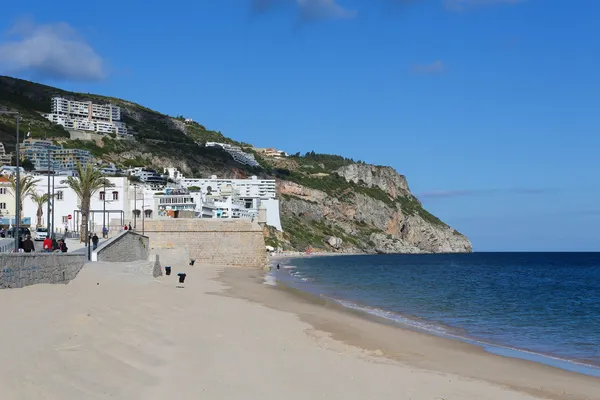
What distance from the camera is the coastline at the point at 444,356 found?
48.5 feet

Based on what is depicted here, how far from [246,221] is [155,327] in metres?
45.7

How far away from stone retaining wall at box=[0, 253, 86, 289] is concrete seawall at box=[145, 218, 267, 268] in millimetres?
37242

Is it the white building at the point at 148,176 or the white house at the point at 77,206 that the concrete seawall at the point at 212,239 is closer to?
the white house at the point at 77,206

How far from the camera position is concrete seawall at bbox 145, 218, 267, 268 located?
6081 cm

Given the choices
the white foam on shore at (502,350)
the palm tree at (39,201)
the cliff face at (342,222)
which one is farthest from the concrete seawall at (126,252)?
the cliff face at (342,222)

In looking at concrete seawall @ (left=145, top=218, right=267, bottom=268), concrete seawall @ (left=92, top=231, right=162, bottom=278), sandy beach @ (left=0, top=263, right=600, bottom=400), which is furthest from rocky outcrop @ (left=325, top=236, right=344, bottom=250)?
sandy beach @ (left=0, top=263, right=600, bottom=400)

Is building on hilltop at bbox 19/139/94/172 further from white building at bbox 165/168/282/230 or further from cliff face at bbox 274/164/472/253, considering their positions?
cliff face at bbox 274/164/472/253

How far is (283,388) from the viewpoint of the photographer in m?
11.9

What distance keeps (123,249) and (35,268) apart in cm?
2223

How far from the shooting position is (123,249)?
41.4 meters

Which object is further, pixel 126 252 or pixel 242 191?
pixel 242 191

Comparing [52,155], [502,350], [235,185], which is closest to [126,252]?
[502,350]

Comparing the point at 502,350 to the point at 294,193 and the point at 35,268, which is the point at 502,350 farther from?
the point at 294,193

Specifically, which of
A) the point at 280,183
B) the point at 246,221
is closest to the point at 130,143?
the point at 280,183
